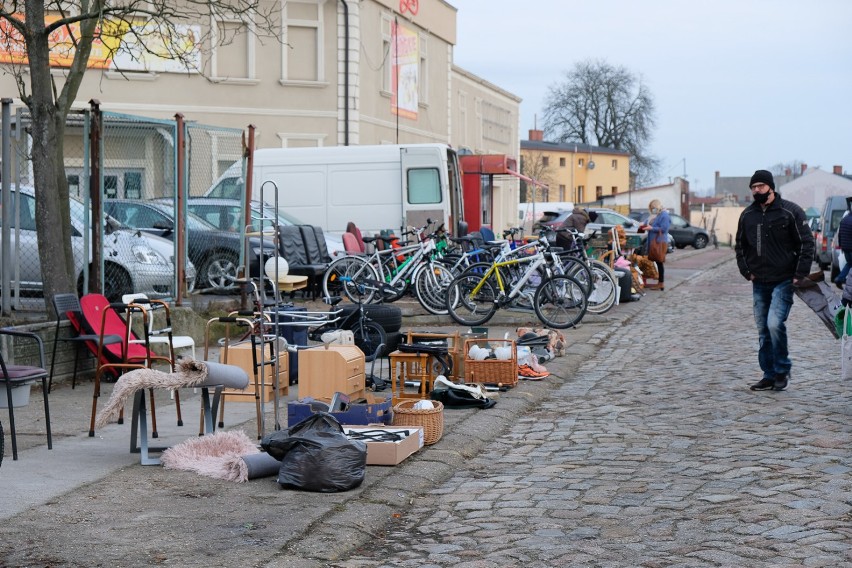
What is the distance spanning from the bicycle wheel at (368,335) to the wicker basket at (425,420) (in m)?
3.25

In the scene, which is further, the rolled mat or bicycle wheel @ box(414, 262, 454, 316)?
bicycle wheel @ box(414, 262, 454, 316)

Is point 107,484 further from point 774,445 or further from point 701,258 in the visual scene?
point 701,258

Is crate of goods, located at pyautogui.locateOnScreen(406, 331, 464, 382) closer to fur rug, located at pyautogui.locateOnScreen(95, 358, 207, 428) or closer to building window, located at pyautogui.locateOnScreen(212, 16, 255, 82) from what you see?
fur rug, located at pyautogui.locateOnScreen(95, 358, 207, 428)

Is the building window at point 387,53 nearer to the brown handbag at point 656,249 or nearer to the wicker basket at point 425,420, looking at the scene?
the brown handbag at point 656,249

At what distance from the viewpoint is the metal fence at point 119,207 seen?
Result: 41.6ft

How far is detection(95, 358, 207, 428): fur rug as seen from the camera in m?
7.57

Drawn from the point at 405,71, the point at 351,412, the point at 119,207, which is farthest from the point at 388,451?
the point at 405,71

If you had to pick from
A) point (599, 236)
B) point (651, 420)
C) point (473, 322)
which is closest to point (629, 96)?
point (599, 236)

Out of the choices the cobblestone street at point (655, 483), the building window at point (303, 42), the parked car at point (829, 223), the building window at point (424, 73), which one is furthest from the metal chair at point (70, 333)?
the building window at point (424, 73)

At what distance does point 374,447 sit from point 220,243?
965cm

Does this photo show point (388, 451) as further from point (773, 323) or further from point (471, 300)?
point (471, 300)

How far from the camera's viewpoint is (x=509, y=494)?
7141 millimetres

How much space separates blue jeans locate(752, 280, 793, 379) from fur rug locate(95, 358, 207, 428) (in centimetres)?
549

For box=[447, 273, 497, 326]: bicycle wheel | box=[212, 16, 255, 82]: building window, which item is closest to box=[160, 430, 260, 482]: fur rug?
box=[447, 273, 497, 326]: bicycle wheel
